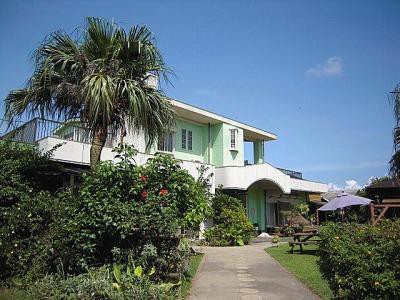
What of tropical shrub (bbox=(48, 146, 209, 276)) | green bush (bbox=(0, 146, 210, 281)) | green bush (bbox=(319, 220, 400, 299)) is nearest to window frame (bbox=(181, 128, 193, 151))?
green bush (bbox=(0, 146, 210, 281))

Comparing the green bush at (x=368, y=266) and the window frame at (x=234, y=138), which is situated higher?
the window frame at (x=234, y=138)

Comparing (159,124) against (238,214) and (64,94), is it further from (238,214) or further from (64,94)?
(238,214)

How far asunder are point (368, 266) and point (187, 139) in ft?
58.8

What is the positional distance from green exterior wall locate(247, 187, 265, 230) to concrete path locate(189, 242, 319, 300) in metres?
15.1

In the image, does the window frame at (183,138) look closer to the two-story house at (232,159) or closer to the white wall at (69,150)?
the two-story house at (232,159)

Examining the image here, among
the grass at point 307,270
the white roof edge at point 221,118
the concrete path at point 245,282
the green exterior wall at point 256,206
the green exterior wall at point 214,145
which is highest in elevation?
the white roof edge at point 221,118

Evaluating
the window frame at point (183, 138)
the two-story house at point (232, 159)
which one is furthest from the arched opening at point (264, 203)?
the window frame at point (183, 138)

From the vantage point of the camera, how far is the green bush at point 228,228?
1881 centimetres

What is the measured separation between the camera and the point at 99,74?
9094 millimetres

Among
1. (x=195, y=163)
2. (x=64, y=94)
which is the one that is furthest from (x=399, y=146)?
(x=195, y=163)

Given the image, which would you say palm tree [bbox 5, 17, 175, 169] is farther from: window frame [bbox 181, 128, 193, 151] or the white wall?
window frame [bbox 181, 128, 193, 151]

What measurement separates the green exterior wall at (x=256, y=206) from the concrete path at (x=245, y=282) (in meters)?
15.1

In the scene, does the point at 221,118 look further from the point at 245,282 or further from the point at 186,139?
the point at 245,282

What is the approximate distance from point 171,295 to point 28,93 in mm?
6299
